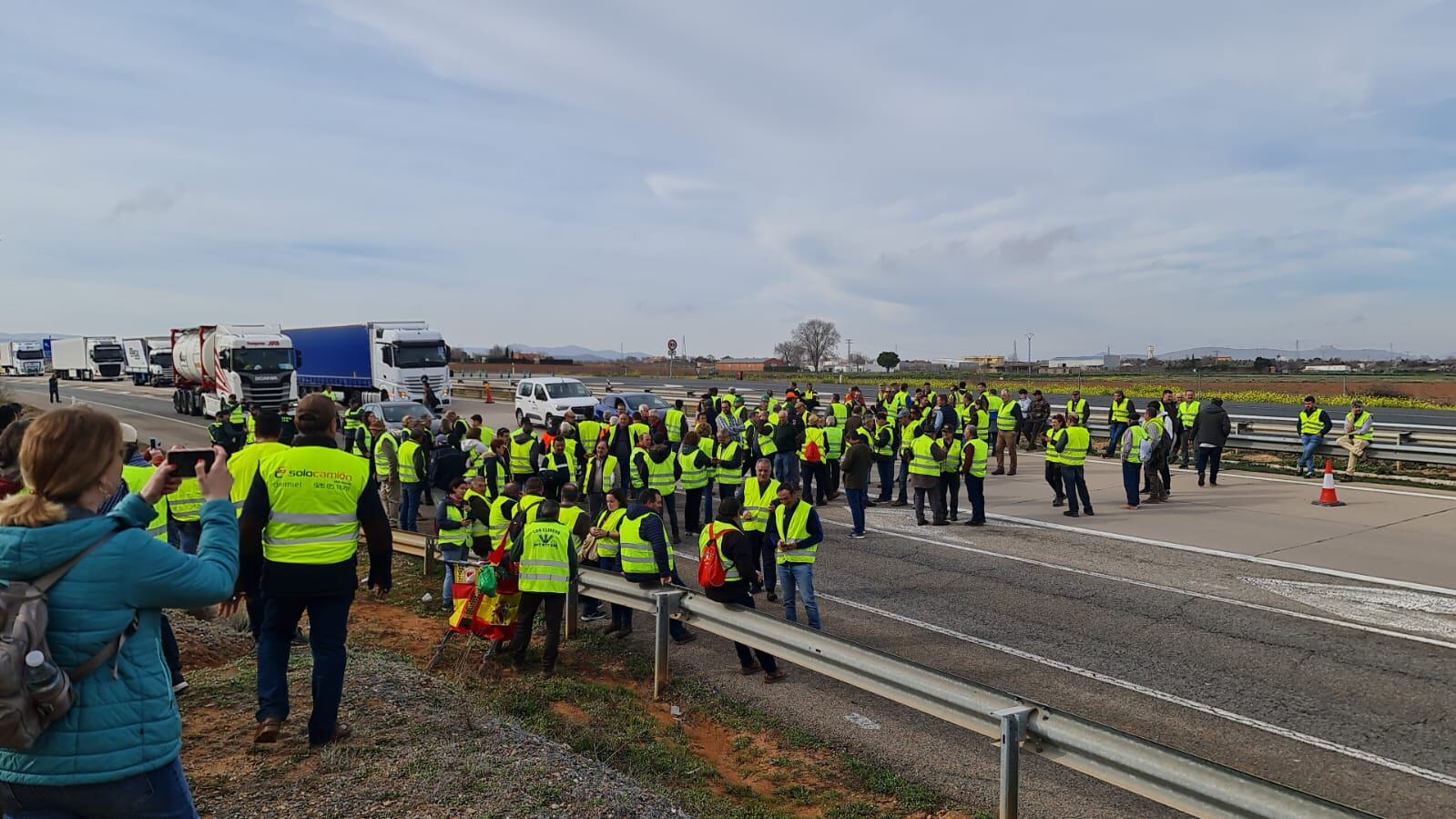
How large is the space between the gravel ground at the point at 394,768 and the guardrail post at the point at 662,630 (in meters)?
→ 1.62

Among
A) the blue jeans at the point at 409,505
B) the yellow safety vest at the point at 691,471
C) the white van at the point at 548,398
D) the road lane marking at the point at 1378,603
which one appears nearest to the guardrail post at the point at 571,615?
the yellow safety vest at the point at 691,471

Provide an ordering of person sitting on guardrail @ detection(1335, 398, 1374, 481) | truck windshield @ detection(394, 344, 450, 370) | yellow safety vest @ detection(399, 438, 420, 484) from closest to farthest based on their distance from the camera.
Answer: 1. yellow safety vest @ detection(399, 438, 420, 484)
2. person sitting on guardrail @ detection(1335, 398, 1374, 481)
3. truck windshield @ detection(394, 344, 450, 370)

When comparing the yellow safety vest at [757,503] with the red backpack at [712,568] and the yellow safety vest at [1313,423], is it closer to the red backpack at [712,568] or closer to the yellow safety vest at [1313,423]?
the red backpack at [712,568]

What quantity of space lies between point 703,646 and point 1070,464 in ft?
28.4

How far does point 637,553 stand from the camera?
328 inches

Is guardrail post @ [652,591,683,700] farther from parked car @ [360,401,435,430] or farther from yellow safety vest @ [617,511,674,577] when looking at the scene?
parked car @ [360,401,435,430]

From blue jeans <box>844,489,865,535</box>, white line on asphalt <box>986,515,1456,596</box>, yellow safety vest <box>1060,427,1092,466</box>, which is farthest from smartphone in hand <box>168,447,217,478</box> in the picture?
yellow safety vest <box>1060,427,1092,466</box>

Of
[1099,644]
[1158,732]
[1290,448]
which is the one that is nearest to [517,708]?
[1158,732]

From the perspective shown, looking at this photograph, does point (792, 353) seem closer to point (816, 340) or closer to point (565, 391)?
point (816, 340)

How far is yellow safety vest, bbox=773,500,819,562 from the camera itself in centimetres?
854

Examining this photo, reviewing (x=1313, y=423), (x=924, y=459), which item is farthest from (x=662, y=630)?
(x=1313, y=423)

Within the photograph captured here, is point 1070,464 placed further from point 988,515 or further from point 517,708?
point 517,708

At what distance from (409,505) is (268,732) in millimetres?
8562

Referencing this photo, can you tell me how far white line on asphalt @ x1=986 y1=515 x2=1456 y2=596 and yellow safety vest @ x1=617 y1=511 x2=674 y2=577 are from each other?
808 centimetres
